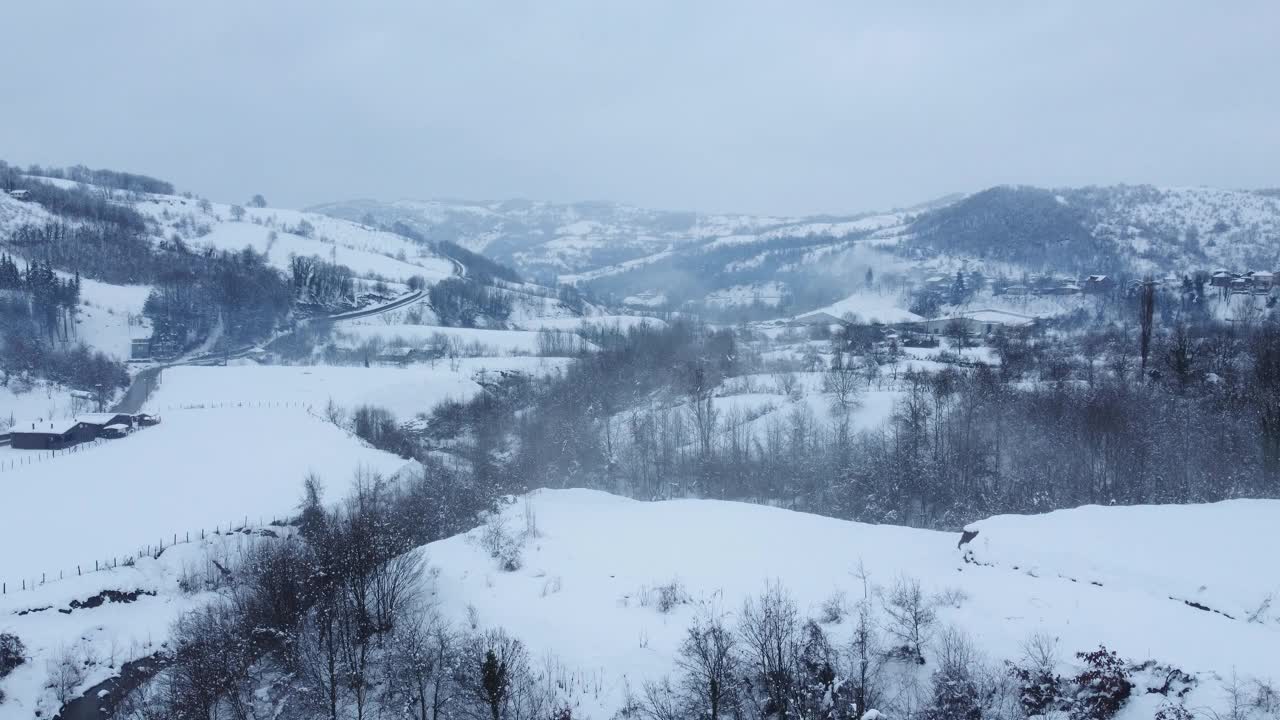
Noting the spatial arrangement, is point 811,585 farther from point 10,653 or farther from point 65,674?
point 10,653

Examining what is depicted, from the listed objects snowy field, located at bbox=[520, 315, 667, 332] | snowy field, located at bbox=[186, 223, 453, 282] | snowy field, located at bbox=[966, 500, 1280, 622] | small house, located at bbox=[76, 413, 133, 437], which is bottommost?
small house, located at bbox=[76, 413, 133, 437]

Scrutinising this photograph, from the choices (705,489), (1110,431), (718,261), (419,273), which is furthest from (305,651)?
(718,261)

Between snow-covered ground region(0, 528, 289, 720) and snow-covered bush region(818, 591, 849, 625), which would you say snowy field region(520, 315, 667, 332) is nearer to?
snow-covered ground region(0, 528, 289, 720)

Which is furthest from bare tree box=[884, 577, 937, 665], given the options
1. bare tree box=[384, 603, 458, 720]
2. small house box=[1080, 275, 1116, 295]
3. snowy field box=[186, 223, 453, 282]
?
snowy field box=[186, 223, 453, 282]

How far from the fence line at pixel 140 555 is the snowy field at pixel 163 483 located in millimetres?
295

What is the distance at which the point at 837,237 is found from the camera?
608 feet

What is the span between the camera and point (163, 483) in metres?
33.0

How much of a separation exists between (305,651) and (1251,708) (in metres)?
18.5

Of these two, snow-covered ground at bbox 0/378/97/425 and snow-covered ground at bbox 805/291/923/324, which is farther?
snow-covered ground at bbox 805/291/923/324

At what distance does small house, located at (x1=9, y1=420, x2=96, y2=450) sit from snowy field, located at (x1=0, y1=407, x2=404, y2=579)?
672 mm

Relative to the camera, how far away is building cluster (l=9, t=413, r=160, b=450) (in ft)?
136

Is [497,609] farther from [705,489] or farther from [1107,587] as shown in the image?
[705,489]

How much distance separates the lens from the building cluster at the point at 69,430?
41.6 meters

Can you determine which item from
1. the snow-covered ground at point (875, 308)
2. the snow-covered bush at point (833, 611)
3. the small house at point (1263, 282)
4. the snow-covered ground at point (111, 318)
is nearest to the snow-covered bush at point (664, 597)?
the snow-covered bush at point (833, 611)
